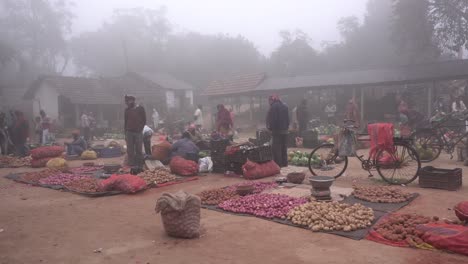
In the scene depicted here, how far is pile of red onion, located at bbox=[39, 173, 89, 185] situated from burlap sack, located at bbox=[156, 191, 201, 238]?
17.2 feet

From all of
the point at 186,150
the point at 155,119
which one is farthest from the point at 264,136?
the point at 155,119

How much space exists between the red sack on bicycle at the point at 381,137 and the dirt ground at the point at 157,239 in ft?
3.26

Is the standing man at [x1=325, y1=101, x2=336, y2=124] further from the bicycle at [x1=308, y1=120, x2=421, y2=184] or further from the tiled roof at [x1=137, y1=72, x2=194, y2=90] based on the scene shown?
the tiled roof at [x1=137, y1=72, x2=194, y2=90]

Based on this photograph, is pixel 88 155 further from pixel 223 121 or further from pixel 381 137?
pixel 381 137

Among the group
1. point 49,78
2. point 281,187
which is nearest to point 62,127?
point 49,78

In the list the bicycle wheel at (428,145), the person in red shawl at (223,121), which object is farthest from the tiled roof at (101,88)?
the bicycle wheel at (428,145)

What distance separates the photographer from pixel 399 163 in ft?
25.5

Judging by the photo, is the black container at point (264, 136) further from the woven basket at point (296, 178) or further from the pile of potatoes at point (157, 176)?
the woven basket at point (296, 178)

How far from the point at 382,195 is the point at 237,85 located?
69.2ft

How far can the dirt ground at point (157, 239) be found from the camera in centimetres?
431

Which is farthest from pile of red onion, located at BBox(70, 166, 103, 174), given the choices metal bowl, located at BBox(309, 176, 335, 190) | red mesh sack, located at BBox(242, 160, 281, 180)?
metal bowl, located at BBox(309, 176, 335, 190)

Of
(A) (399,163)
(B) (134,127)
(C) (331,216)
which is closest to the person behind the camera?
(C) (331,216)

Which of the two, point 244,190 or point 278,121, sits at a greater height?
point 278,121

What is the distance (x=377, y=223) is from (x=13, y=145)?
45.4ft
